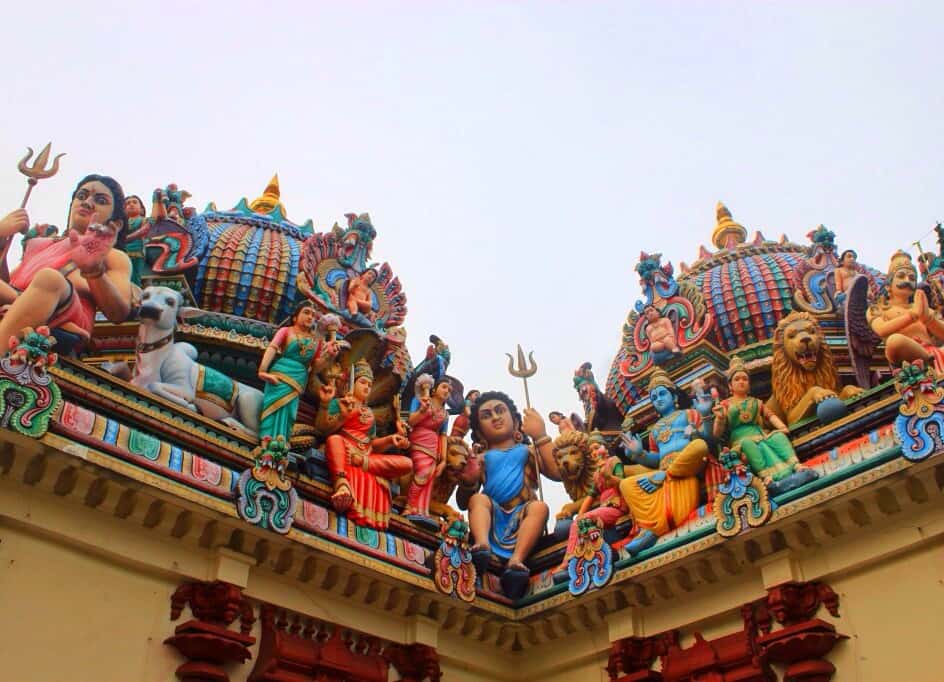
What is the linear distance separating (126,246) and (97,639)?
22.1 feet

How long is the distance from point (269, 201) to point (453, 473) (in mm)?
8739

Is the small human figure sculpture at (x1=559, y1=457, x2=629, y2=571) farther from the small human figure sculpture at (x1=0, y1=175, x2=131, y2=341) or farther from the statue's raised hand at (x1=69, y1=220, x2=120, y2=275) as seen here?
the statue's raised hand at (x1=69, y1=220, x2=120, y2=275)

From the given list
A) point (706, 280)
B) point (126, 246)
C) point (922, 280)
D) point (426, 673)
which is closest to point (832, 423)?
point (922, 280)

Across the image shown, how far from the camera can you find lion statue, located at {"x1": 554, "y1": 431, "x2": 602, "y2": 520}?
15.2 metres

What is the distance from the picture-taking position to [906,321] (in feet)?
38.9

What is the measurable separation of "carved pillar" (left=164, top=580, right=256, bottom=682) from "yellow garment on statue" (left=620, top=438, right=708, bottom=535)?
545 cm

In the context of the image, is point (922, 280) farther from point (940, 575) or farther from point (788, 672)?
point (788, 672)

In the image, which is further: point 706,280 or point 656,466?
point 706,280

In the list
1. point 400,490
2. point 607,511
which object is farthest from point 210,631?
point 607,511

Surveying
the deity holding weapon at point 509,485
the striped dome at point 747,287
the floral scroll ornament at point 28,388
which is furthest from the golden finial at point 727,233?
the floral scroll ornament at point 28,388

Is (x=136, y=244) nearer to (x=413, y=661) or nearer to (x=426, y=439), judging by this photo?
(x=426, y=439)

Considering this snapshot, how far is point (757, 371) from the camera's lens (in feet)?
55.2

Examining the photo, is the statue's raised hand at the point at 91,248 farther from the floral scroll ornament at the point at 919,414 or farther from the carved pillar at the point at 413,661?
the floral scroll ornament at the point at 919,414

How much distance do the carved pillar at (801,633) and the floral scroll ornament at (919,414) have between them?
1942 millimetres
